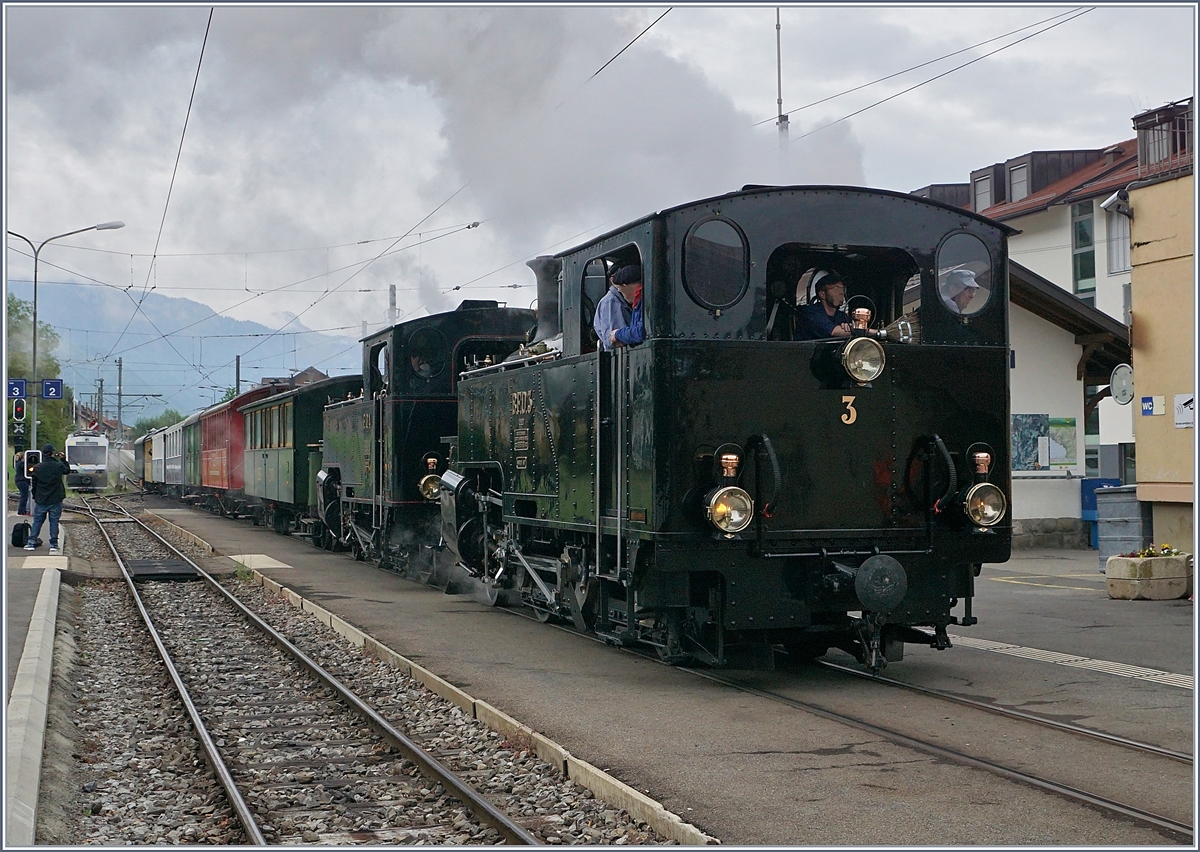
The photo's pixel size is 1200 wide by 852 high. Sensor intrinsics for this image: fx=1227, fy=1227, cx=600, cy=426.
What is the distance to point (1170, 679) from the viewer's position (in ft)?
27.0

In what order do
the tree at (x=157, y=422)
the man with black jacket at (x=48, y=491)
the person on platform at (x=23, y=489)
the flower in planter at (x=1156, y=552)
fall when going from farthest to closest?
1. the tree at (x=157, y=422)
2. the person on platform at (x=23, y=489)
3. the man with black jacket at (x=48, y=491)
4. the flower in planter at (x=1156, y=552)

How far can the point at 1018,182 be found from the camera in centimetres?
3859

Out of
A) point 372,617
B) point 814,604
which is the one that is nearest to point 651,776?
point 814,604

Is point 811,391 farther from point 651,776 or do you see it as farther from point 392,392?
point 392,392

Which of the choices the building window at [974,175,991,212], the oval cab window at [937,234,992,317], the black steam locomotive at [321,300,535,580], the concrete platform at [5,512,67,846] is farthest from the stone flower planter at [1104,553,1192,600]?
the building window at [974,175,991,212]

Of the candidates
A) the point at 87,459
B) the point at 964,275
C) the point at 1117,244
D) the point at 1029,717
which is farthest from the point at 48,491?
the point at 87,459

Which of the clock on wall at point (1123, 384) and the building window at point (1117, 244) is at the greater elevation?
the building window at point (1117, 244)

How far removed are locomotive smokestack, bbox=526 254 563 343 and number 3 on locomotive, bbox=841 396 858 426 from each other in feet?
10.2

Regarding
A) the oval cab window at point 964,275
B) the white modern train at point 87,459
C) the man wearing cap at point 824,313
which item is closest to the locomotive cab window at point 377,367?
the man wearing cap at point 824,313

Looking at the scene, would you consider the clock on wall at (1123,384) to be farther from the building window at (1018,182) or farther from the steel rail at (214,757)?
the building window at (1018,182)

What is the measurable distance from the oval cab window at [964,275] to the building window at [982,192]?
32.7 metres

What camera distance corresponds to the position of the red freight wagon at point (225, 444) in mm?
29797

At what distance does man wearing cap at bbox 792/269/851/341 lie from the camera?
823cm

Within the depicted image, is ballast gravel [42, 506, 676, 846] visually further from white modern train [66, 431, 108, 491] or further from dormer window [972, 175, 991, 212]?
white modern train [66, 431, 108, 491]
